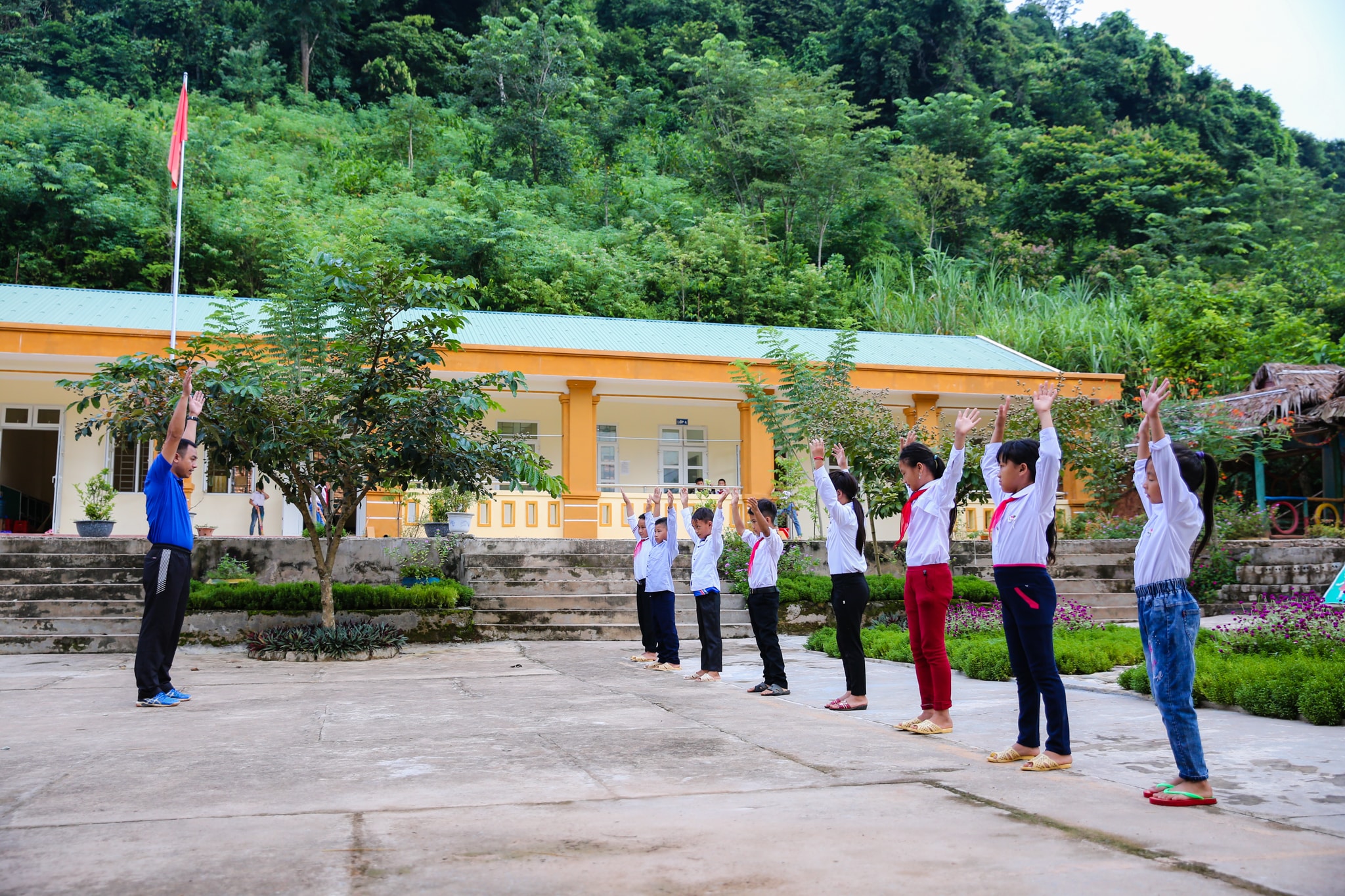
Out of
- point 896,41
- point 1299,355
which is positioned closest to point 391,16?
point 896,41

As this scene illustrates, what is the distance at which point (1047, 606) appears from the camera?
14.8 feet

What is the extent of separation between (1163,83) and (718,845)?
151 feet

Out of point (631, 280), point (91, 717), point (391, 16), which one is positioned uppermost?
point (391, 16)

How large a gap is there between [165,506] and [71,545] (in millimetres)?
7506

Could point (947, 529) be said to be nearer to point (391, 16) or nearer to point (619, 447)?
point (619, 447)

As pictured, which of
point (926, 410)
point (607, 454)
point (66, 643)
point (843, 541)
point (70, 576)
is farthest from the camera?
point (607, 454)

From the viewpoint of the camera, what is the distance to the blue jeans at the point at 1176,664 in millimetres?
3734

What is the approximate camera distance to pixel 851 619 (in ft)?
20.6

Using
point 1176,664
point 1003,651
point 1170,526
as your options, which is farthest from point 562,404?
point 1176,664

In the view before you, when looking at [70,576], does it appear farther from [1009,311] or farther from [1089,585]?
[1009,311]

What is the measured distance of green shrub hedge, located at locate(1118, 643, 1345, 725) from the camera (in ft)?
17.9

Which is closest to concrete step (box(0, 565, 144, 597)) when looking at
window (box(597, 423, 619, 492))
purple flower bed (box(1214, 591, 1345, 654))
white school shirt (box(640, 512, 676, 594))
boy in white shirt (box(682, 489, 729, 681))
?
white school shirt (box(640, 512, 676, 594))

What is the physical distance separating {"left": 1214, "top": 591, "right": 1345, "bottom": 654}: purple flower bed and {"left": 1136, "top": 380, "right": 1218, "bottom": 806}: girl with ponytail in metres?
3.81

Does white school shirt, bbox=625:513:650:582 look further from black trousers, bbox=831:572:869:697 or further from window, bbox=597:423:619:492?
window, bbox=597:423:619:492
